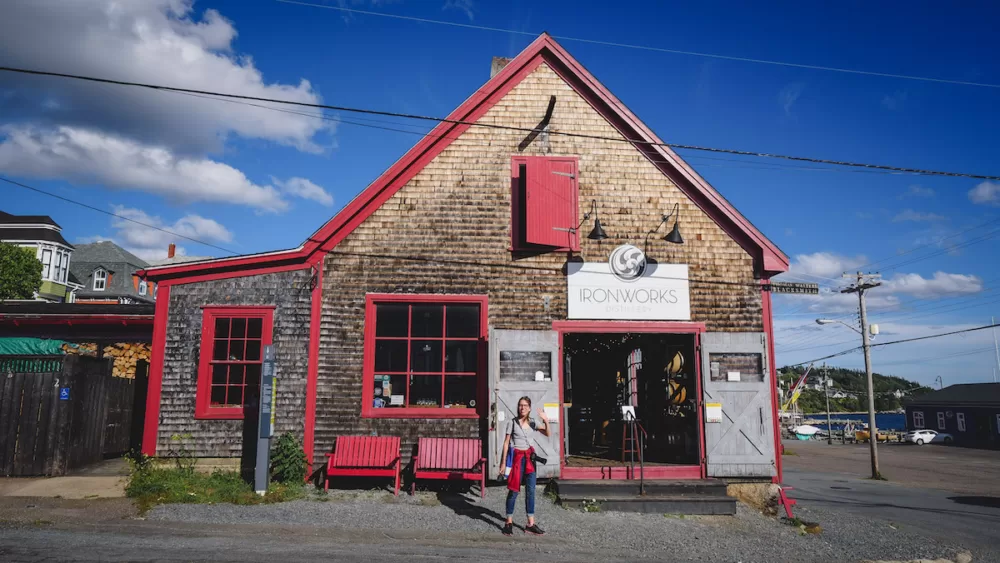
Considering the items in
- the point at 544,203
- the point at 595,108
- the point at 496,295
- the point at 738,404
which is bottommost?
the point at 738,404

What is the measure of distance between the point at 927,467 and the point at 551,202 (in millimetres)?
30669

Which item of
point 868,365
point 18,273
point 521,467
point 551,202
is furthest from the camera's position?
point 18,273

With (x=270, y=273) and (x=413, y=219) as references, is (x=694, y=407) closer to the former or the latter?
(x=413, y=219)

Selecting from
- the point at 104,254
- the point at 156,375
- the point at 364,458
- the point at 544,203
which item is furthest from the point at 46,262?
the point at 544,203

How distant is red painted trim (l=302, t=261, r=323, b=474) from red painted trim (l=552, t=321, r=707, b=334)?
4418mm

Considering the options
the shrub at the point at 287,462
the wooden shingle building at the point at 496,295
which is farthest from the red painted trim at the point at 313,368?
the shrub at the point at 287,462

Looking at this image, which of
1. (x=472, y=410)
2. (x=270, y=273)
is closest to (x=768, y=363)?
(x=472, y=410)

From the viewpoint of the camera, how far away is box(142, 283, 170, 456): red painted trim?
10.7 metres

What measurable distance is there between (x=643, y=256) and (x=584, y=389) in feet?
23.4

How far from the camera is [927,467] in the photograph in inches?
1235

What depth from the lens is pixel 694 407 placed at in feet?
40.4

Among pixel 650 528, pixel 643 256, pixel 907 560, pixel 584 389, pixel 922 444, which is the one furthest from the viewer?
pixel 922 444

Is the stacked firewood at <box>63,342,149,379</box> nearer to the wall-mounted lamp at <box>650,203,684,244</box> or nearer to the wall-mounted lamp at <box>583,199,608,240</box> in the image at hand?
the wall-mounted lamp at <box>583,199,608,240</box>

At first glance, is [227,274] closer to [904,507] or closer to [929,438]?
[904,507]
